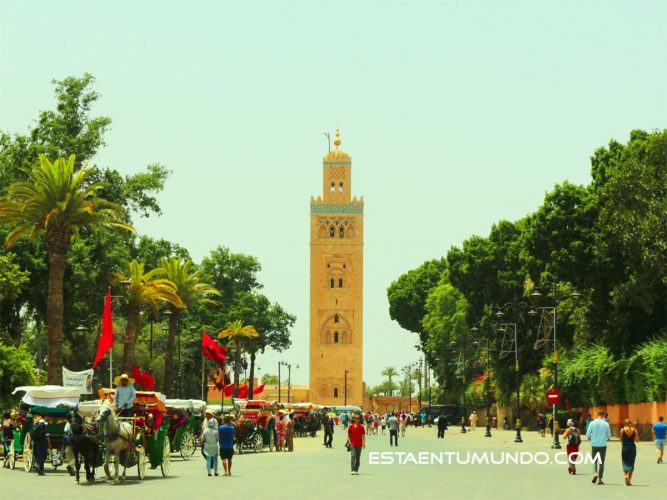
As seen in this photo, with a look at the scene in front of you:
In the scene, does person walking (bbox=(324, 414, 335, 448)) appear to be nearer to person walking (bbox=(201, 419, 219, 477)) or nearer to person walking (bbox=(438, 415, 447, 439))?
person walking (bbox=(438, 415, 447, 439))

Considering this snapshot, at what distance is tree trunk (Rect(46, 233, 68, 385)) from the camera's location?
4116 cm

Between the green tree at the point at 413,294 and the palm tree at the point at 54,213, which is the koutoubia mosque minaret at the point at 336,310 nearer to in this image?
the green tree at the point at 413,294

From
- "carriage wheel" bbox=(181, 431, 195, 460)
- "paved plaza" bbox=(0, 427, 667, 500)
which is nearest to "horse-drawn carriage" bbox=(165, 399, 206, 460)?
"carriage wheel" bbox=(181, 431, 195, 460)

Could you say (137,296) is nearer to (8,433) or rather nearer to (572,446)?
Result: (8,433)

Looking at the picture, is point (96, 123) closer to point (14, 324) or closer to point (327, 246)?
point (14, 324)

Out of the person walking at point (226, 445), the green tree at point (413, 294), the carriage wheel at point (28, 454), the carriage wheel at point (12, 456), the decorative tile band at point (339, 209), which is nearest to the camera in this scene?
the person walking at point (226, 445)

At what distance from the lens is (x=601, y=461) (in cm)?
2495

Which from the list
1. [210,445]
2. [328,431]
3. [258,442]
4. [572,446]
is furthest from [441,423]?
[210,445]

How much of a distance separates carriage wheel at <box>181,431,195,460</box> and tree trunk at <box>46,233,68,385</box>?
21.9 ft

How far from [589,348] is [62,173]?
30.3 metres

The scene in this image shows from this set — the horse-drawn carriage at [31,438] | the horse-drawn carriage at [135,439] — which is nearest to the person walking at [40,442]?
the horse-drawn carriage at [31,438]

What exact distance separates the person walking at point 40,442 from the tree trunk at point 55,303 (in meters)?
13.2

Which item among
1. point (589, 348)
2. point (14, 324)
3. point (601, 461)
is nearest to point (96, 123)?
point (14, 324)

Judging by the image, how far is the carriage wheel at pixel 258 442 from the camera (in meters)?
43.3
